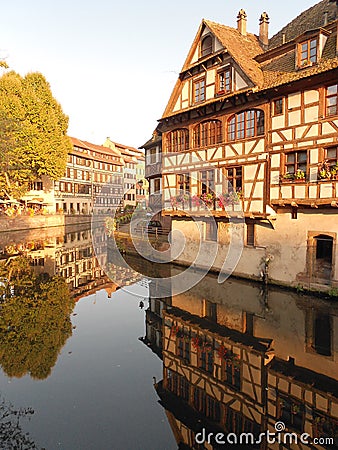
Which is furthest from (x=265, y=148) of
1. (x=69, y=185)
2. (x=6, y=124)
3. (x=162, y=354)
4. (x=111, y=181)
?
(x=111, y=181)

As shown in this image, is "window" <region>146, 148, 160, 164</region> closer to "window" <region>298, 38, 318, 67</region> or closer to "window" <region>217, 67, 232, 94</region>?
"window" <region>217, 67, 232, 94</region>

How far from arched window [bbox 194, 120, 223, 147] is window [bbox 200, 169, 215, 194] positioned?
65.4 inches

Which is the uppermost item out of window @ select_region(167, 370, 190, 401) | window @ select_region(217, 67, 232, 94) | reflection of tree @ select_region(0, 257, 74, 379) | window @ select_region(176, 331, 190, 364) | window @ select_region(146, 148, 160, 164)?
window @ select_region(217, 67, 232, 94)

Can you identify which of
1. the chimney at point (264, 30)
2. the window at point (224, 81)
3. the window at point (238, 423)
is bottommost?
the window at point (238, 423)

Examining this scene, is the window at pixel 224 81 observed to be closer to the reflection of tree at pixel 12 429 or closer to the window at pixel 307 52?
the window at pixel 307 52

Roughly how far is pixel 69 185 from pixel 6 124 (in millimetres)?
25841

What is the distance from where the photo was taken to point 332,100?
14.3 meters

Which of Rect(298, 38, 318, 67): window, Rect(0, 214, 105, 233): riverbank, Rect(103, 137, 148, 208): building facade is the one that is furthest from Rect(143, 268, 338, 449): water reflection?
Rect(103, 137, 148, 208): building facade

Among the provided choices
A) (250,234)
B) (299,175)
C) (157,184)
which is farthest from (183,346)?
(157,184)

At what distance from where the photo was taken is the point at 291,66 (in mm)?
16438

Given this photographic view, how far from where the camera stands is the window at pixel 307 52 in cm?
1532

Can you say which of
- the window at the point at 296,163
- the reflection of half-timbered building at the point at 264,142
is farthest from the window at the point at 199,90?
the window at the point at 296,163

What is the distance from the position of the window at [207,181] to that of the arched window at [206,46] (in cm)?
683

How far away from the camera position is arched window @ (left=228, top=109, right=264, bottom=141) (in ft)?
56.1
